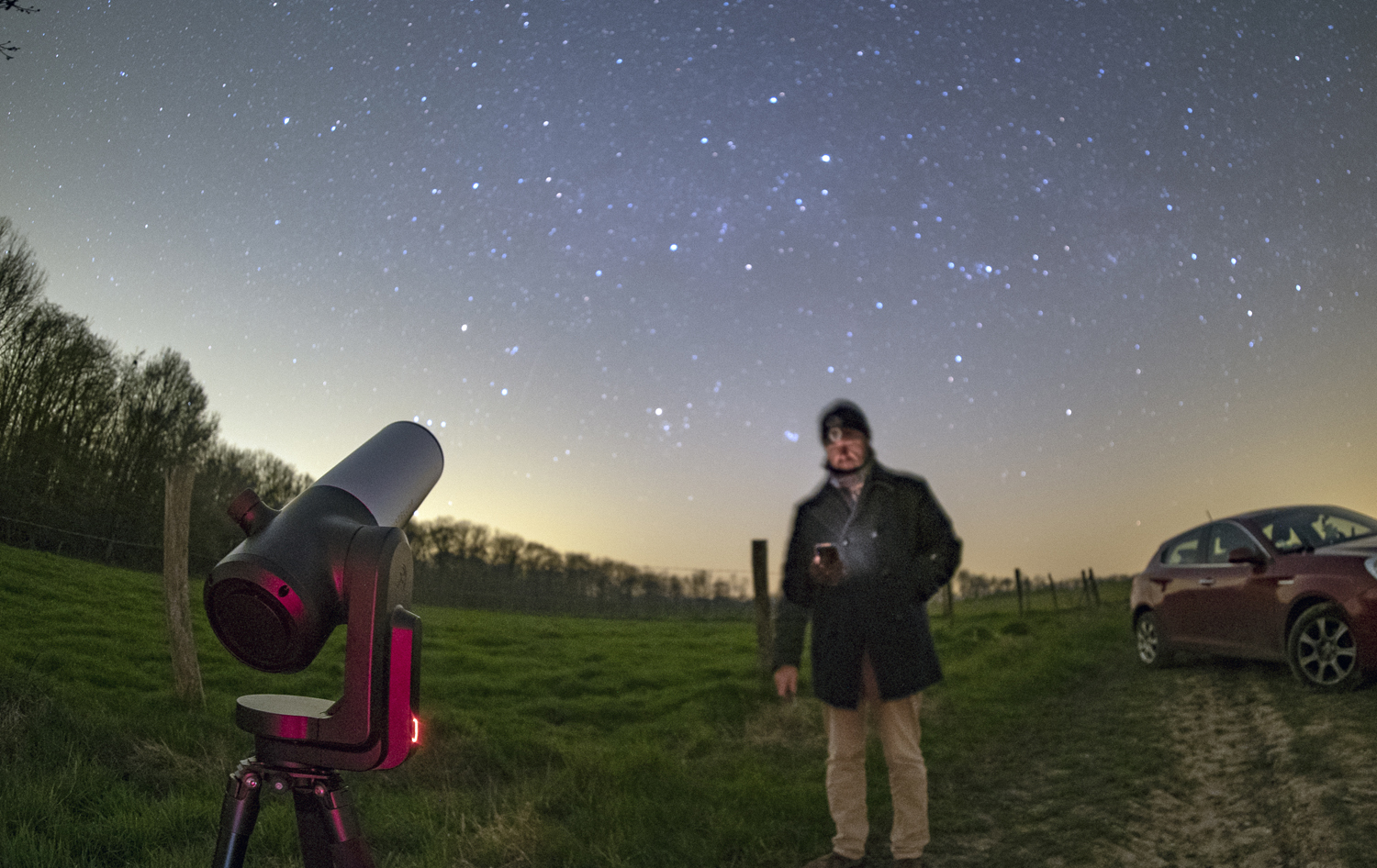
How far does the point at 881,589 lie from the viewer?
3990 mm

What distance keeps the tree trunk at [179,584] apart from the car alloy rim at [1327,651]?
9.95 m

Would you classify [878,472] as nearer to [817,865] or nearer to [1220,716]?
[817,865]

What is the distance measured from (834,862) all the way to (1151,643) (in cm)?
785

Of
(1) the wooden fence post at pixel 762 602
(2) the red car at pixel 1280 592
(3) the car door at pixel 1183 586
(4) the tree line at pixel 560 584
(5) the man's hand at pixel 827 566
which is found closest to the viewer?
(5) the man's hand at pixel 827 566

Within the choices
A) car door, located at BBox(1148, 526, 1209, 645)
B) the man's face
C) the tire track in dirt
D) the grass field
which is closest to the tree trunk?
the grass field

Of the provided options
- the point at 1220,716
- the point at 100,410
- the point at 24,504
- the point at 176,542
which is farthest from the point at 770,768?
the point at 100,410

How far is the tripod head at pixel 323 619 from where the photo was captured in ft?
5.25

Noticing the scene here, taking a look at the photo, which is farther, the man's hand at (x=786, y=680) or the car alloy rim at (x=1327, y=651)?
the car alloy rim at (x=1327, y=651)

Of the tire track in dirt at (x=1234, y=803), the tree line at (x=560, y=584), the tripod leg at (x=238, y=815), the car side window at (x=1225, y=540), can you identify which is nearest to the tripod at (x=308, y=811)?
the tripod leg at (x=238, y=815)

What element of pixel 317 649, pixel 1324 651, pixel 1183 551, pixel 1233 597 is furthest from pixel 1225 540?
pixel 317 649

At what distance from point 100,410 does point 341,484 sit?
41.7 feet

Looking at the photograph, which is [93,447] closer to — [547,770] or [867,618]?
[547,770]

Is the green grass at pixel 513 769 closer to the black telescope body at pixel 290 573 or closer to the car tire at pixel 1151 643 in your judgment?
the car tire at pixel 1151 643

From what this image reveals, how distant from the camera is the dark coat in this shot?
3.90m
